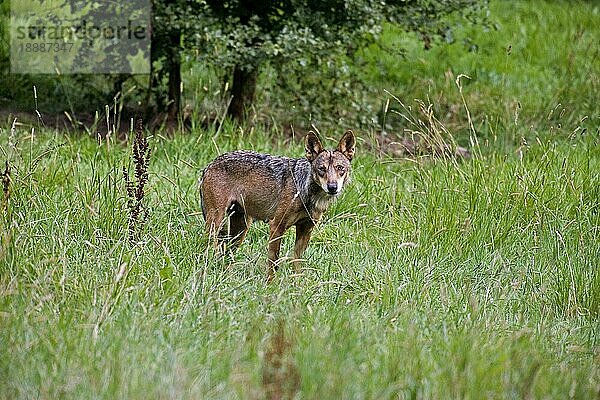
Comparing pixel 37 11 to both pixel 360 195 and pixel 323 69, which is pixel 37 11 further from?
pixel 360 195

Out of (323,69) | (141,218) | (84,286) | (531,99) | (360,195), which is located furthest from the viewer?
(531,99)

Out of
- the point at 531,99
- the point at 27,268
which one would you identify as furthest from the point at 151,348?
the point at 531,99

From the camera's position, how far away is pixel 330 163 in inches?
239

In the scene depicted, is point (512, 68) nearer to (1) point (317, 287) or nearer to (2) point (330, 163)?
(2) point (330, 163)

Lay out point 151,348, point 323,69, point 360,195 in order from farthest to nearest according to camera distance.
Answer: point 323,69
point 360,195
point 151,348

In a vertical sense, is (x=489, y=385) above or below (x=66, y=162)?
above

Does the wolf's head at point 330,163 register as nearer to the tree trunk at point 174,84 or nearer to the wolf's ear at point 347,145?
the wolf's ear at point 347,145

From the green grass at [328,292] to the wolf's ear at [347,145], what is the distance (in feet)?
2.03

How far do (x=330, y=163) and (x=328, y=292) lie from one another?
101cm

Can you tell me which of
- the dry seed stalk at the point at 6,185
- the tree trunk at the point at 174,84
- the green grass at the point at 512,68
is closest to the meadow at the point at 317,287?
the dry seed stalk at the point at 6,185

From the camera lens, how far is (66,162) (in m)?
7.48

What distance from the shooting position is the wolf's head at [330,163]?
5984mm

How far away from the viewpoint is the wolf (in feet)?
20.0

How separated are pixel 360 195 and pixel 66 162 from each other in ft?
7.85
